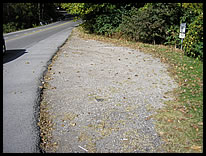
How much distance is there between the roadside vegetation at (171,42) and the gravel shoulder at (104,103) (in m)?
0.34

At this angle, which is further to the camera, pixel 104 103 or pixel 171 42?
pixel 171 42

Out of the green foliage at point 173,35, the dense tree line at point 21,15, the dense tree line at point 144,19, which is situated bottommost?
the green foliage at point 173,35

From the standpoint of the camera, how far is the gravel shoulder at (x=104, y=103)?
386 centimetres

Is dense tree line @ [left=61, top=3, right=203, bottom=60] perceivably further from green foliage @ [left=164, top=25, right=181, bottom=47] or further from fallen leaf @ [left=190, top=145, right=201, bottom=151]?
fallen leaf @ [left=190, top=145, right=201, bottom=151]

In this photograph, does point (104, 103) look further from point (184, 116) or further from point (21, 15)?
point (21, 15)

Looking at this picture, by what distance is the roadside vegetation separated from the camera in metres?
4.24

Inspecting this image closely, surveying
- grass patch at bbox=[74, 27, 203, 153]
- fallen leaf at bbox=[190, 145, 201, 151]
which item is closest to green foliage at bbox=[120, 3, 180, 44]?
grass patch at bbox=[74, 27, 203, 153]

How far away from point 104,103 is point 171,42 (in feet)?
34.0

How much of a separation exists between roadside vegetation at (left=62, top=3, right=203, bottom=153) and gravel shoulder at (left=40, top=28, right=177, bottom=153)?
1.11 ft

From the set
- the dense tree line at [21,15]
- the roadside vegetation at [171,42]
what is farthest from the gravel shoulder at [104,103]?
the dense tree line at [21,15]

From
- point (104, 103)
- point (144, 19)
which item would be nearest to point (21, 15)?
point (144, 19)

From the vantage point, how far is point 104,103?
5.52 metres

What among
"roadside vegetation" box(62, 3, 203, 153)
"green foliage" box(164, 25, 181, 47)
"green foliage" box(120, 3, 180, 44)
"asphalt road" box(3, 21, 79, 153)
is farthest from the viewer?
"green foliage" box(120, 3, 180, 44)

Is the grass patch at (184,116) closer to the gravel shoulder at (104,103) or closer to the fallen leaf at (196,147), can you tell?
the fallen leaf at (196,147)
